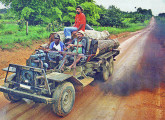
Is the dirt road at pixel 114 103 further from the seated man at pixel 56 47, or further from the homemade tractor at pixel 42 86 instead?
the seated man at pixel 56 47

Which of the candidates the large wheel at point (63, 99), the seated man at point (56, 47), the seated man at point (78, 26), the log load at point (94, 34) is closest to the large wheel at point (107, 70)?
the log load at point (94, 34)

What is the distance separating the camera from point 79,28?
7441 millimetres

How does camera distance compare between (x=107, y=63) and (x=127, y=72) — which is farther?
(x=127, y=72)

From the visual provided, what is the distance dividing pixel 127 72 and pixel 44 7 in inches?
588

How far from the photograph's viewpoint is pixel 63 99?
468 centimetres

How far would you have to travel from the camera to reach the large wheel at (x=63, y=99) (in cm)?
450

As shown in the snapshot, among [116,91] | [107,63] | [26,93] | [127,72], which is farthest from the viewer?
[127,72]

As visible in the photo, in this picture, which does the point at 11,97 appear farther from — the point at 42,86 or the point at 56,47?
the point at 56,47

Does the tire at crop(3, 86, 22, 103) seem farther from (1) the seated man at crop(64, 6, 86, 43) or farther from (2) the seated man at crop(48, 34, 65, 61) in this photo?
(1) the seated man at crop(64, 6, 86, 43)

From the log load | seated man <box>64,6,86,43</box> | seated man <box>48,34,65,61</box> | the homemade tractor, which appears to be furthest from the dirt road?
seated man <box>64,6,86,43</box>

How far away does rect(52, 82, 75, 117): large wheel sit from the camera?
4496mm

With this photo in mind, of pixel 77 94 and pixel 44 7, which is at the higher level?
pixel 44 7

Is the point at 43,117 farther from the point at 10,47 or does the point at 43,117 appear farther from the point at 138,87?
the point at 10,47

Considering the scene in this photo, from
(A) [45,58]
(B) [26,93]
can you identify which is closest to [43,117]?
(B) [26,93]
